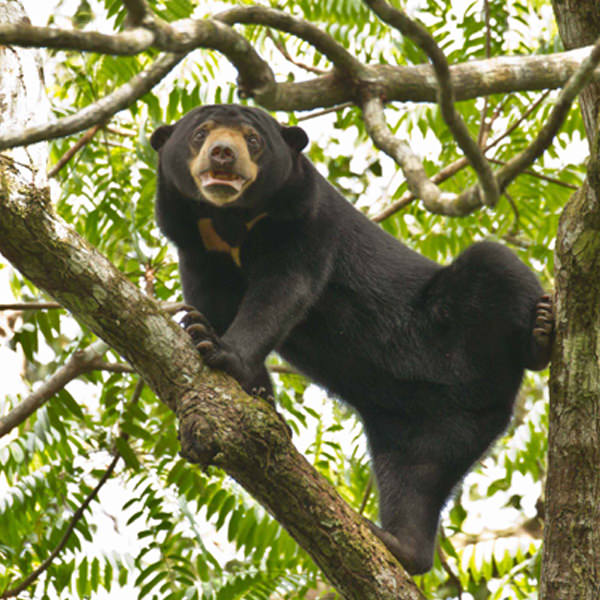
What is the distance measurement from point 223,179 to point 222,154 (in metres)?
0.12

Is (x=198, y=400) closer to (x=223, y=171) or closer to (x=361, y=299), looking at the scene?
(x=223, y=171)

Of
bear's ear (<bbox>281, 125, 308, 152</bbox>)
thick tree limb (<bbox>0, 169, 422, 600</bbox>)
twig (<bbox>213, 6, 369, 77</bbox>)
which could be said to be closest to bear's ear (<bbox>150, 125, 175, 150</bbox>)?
bear's ear (<bbox>281, 125, 308, 152</bbox>)

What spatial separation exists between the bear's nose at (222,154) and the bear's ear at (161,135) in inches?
23.8

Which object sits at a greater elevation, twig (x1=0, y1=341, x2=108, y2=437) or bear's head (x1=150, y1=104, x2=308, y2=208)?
bear's head (x1=150, y1=104, x2=308, y2=208)

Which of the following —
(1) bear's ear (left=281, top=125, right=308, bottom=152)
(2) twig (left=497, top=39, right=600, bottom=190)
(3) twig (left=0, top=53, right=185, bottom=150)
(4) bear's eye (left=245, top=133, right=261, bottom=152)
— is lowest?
(3) twig (left=0, top=53, right=185, bottom=150)

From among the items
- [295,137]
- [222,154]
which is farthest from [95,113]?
[295,137]

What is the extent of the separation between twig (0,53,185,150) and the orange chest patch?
174cm

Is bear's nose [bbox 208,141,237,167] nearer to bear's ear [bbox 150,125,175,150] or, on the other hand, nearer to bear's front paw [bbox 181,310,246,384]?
bear's ear [bbox 150,125,175,150]

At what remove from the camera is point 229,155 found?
4.73 meters

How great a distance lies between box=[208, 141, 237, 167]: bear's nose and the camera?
15.3 ft

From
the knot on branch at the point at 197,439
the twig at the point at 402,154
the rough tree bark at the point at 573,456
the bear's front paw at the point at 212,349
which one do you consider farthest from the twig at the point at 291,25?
the knot on branch at the point at 197,439

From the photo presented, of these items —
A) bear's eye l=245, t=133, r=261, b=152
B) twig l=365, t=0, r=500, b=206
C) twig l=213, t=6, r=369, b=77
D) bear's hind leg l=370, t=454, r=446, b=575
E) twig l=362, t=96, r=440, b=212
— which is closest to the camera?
twig l=365, t=0, r=500, b=206

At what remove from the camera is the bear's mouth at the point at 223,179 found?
15.2 ft

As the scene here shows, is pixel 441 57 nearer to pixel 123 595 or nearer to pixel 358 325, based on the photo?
pixel 358 325
